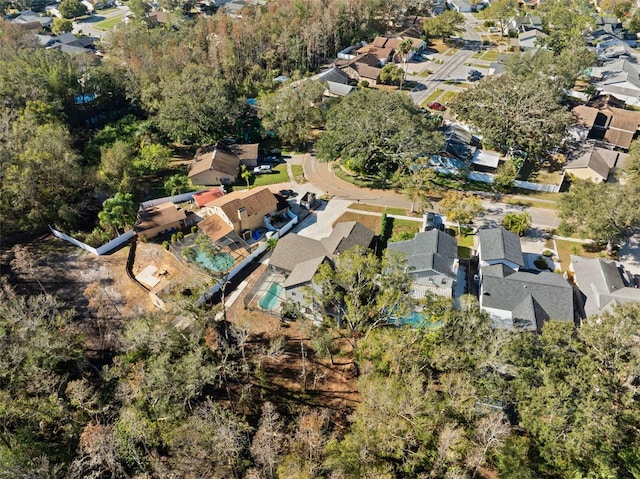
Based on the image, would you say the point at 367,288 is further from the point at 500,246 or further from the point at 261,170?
the point at 261,170

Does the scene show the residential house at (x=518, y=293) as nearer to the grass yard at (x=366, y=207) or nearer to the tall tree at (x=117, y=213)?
the grass yard at (x=366, y=207)

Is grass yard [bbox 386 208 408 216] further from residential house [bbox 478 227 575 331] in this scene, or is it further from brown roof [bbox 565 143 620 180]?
brown roof [bbox 565 143 620 180]

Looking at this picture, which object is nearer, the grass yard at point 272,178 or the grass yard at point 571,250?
the grass yard at point 571,250

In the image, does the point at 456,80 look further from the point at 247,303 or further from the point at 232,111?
the point at 247,303

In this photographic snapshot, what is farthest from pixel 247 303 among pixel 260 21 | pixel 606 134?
pixel 260 21

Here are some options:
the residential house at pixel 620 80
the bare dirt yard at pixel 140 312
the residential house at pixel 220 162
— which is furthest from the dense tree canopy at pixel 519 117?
the bare dirt yard at pixel 140 312

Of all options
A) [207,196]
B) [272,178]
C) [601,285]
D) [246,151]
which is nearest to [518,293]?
[601,285]

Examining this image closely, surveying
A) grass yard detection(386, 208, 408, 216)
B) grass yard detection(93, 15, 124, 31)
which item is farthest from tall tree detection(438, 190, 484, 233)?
grass yard detection(93, 15, 124, 31)
